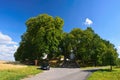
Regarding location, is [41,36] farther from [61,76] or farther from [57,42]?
[61,76]

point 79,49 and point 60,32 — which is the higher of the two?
point 60,32

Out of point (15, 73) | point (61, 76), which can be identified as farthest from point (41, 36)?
point (61, 76)

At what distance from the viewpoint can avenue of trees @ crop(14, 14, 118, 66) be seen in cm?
7506

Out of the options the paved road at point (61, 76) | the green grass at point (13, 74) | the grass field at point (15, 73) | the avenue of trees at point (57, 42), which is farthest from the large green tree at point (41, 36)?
the green grass at point (13, 74)

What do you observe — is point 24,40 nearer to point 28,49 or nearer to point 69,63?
point 28,49

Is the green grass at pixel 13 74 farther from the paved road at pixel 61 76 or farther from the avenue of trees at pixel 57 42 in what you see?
the avenue of trees at pixel 57 42

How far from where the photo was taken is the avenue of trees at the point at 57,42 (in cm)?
7506

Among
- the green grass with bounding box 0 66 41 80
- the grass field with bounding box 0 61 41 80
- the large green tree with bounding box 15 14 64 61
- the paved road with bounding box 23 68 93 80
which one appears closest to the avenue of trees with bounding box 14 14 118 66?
the large green tree with bounding box 15 14 64 61

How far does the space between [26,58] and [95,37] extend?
74.1ft

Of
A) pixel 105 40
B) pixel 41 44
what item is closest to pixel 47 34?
pixel 41 44

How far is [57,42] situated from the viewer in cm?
7700

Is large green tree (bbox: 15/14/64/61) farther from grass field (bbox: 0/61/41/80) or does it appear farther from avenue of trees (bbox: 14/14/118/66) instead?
grass field (bbox: 0/61/41/80)

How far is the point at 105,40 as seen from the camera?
91.9 m

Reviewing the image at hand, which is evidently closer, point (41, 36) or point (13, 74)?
point (13, 74)
